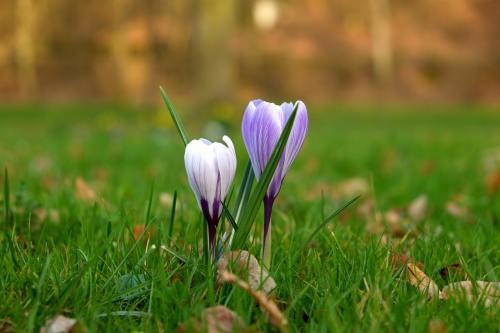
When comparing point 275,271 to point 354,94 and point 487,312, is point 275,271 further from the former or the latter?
point 354,94

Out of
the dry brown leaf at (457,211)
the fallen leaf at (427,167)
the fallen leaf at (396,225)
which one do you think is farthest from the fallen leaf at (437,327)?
the fallen leaf at (427,167)

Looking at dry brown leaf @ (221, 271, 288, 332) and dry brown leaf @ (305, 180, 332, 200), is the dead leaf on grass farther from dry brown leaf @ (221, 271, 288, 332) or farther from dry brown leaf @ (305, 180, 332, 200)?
dry brown leaf @ (221, 271, 288, 332)

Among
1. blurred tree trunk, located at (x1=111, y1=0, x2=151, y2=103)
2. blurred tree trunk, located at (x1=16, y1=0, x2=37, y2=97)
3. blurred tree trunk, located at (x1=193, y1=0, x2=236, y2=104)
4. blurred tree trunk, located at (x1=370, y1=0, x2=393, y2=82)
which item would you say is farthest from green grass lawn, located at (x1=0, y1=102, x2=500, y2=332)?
blurred tree trunk, located at (x1=370, y1=0, x2=393, y2=82)

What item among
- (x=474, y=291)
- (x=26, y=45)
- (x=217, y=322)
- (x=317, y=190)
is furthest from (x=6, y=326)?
(x=26, y=45)

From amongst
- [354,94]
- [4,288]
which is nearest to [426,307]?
[4,288]

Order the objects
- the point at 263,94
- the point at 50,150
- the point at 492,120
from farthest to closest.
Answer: the point at 263,94 → the point at 492,120 → the point at 50,150

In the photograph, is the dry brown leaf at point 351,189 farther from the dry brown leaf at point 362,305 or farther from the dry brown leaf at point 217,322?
the dry brown leaf at point 217,322
